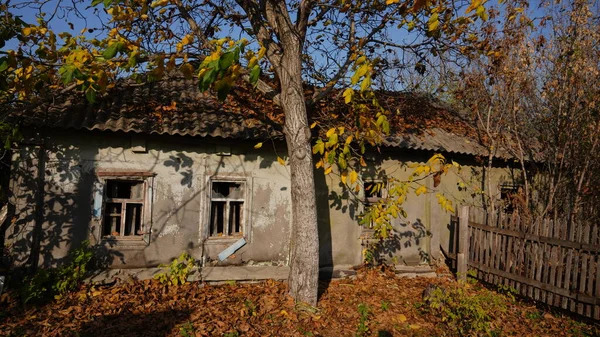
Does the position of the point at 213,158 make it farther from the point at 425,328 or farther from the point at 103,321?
the point at 425,328

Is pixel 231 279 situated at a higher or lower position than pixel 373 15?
lower

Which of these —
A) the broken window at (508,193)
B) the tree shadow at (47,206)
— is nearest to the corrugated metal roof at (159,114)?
the tree shadow at (47,206)

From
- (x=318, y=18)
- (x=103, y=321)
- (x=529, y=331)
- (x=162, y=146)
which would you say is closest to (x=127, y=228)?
(x=162, y=146)

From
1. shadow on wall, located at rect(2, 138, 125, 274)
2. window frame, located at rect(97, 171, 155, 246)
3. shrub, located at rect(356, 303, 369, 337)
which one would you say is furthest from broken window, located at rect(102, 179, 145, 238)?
shrub, located at rect(356, 303, 369, 337)

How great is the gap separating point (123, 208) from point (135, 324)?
8.21ft

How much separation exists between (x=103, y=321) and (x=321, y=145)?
3915 millimetres

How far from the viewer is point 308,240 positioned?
18.8ft

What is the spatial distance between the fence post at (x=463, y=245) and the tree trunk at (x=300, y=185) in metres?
3.82

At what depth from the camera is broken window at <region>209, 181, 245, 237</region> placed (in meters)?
7.46

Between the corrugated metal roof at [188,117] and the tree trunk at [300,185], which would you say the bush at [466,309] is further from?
the corrugated metal roof at [188,117]

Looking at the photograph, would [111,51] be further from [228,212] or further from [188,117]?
[228,212]

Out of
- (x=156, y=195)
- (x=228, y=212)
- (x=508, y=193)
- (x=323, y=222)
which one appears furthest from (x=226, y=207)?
(x=508, y=193)

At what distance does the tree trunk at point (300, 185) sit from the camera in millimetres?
5672

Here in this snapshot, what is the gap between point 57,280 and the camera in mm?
5961
